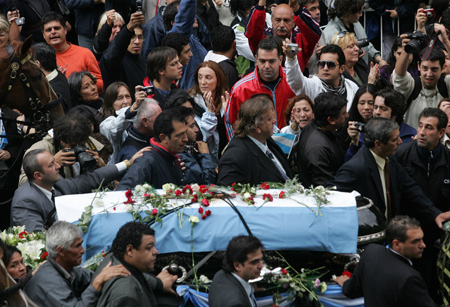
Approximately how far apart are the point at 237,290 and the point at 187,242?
0.78 m

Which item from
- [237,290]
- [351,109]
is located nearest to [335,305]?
[237,290]

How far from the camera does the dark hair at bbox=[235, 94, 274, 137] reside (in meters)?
7.78

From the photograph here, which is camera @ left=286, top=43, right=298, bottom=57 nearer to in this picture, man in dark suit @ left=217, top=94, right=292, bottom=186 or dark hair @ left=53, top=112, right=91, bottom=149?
man in dark suit @ left=217, top=94, right=292, bottom=186

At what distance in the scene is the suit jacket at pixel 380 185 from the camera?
7805mm

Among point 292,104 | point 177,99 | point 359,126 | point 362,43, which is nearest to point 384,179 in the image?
point 359,126

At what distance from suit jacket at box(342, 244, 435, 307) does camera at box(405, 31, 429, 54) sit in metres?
3.66

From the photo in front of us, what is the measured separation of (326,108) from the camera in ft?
27.6

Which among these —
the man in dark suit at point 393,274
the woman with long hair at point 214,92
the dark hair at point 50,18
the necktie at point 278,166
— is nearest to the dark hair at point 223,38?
the woman with long hair at point 214,92

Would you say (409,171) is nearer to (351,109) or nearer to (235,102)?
(351,109)

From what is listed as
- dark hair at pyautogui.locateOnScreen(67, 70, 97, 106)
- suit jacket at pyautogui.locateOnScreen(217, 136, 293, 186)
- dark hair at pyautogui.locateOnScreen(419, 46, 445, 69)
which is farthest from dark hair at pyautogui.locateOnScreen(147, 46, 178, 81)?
dark hair at pyautogui.locateOnScreen(419, 46, 445, 69)

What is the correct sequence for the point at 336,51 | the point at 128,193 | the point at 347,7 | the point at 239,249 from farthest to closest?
the point at 347,7, the point at 336,51, the point at 128,193, the point at 239,249

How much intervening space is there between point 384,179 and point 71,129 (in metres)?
3.00

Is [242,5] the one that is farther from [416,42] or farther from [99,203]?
[99,203]

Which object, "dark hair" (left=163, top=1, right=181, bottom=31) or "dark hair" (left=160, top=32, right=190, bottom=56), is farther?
"dark hair" (left=163, top=1, right=181, bottom=31)
